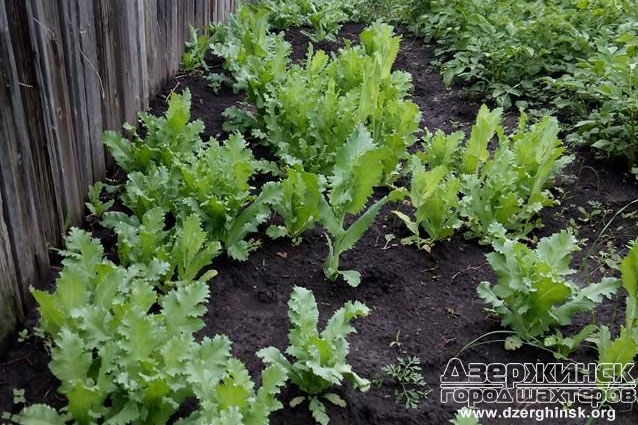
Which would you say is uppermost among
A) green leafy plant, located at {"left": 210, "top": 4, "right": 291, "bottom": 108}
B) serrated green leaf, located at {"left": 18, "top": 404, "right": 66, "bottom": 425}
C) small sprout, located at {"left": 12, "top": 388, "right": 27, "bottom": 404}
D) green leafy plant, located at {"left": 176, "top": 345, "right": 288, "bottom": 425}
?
green leafy plant, located at {"left": 210, "top": 4, "right": 291, "bottom": 108}

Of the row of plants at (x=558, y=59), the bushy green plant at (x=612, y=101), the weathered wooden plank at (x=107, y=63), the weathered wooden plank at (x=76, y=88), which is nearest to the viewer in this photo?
the weathered wooden plank at (x=76, y=88)

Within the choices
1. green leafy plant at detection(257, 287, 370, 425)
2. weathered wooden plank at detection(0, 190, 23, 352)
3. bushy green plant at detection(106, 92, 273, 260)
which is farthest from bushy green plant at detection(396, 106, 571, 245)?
weathered wooden plank at detection(0, 190, 23, 352)

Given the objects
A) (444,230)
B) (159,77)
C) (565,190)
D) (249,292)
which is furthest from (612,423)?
(159,77)

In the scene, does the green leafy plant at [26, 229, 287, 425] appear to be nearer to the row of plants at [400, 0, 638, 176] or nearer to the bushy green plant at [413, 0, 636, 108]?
the row of plants at [400, 0, 638, 176]

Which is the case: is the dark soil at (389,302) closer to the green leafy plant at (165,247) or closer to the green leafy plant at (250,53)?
the green leafy plant at (165,247)

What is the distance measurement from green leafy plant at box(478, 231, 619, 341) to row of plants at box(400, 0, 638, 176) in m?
1.47

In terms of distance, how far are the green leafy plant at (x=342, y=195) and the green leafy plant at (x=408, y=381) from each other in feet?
1.54

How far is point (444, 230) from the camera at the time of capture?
3471 mm

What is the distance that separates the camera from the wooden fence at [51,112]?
8.39ft

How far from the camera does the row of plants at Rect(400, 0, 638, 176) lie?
13.9 ft

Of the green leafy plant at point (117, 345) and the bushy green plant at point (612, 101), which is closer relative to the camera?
the green leafy plant at point (117, 345)

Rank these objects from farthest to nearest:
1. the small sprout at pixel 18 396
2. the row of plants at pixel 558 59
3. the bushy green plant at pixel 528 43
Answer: the bushy green plant at pixel 528 43 → the row of plants at pixel 558 59 → the small sprout at pixel 18 396

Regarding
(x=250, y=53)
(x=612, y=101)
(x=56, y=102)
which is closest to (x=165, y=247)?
(x=56, y=102)

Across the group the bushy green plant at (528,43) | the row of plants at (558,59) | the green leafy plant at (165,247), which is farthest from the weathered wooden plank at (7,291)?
the bushy green plant at (528,43)
